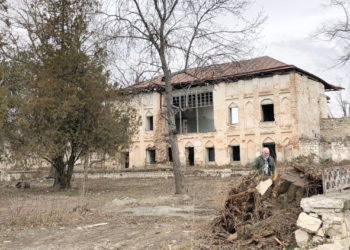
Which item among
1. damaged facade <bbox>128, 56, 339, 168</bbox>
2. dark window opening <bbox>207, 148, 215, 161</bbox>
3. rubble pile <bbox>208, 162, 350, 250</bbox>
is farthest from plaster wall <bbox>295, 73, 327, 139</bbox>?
rubble pile <bbox>208, 162, 350, 250</bbox>

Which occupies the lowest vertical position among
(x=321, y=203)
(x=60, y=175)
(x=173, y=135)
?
(x=60, y=175)

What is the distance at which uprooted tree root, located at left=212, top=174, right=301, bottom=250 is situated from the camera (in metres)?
5.83

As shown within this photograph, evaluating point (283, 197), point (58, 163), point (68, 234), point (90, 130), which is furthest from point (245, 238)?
point (58, 163)

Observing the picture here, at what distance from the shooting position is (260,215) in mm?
6535

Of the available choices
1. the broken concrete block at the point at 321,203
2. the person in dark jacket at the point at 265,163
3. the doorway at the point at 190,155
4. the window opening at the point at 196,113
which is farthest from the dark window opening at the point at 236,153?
the broken concrete block at the point at 321,203

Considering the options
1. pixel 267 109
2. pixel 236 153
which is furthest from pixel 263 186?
pixel 267 109

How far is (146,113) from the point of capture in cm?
3559

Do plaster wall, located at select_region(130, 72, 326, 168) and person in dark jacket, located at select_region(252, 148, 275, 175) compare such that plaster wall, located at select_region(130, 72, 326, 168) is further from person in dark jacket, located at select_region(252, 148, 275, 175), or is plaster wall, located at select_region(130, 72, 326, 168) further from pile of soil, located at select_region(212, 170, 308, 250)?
pile of soil, located at select_region(212, 170, 308, 250)

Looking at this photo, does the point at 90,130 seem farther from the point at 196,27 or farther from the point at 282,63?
the point at 282,63

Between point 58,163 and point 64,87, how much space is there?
4.18 m

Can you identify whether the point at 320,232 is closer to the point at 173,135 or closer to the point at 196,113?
the point at 173,135

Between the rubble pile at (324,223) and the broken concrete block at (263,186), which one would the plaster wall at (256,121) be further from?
the rubble pile at (324,223)

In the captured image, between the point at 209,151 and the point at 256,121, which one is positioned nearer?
the point at 256,121

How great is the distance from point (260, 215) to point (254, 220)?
6.5 inches
